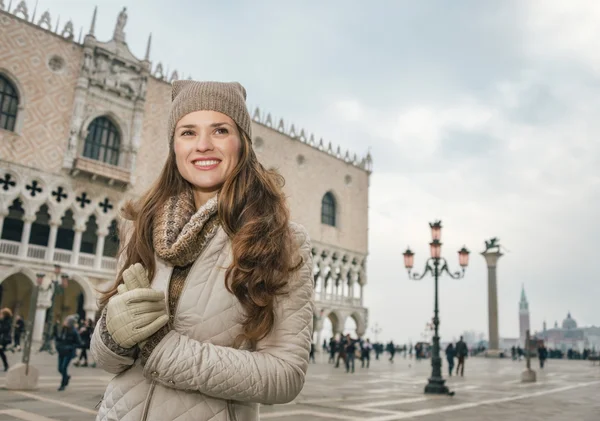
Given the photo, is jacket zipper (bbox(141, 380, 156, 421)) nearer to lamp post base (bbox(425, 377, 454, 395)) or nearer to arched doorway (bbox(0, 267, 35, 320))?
lamp post base (bbox(425, 377, 454, 395))

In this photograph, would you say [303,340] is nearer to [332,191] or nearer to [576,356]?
[332,191]

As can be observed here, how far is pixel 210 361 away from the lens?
1182mm

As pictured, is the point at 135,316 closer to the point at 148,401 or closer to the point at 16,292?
the point at 148,401

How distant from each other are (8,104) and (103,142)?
404cm

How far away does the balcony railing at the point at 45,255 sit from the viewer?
64.7ft

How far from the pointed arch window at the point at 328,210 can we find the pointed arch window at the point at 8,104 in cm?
1837

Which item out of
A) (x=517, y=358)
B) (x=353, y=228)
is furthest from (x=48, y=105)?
(x=517, y=358)

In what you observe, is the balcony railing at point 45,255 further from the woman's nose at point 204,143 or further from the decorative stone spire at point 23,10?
the woman's nose at point 204,143

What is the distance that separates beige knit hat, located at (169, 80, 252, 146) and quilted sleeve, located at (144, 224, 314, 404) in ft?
1.80

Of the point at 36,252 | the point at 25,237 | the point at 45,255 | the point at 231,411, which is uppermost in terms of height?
the point at 25,237

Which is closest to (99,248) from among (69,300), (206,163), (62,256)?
(62,256)

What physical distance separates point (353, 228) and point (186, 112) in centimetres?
3330

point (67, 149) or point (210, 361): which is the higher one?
point (67, 149)

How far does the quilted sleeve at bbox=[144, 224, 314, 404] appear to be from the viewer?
1173 millimetres
